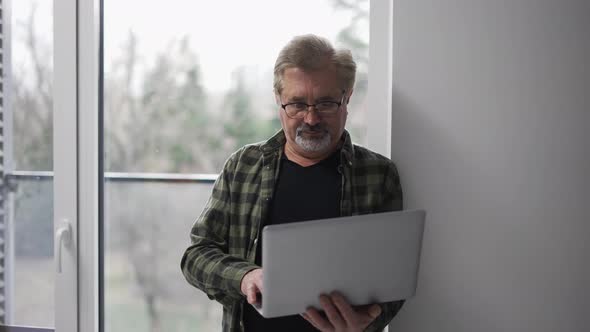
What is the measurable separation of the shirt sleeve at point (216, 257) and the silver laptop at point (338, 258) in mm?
273

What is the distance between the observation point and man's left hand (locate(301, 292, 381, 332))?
1.12 meters

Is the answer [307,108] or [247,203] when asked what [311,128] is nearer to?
[307,108]

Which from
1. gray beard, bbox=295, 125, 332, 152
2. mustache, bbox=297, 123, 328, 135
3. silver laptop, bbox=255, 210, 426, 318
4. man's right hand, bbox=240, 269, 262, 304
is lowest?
man's right hand, bbox=240, 269, 262, 304

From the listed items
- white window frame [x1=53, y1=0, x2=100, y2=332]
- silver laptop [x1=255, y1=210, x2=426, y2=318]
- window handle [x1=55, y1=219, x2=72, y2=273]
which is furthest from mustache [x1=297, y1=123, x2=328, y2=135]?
window handle [x1=55, y1=219, x2=72, y2=273]

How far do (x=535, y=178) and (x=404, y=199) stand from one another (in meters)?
0.42

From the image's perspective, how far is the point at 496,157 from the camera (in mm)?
1541

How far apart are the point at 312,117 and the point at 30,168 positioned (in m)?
1.21

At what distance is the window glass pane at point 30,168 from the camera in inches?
72.9

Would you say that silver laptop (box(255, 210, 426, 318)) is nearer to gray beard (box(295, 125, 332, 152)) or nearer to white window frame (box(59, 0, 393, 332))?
gray beard (box(295, 125, 332, 152))

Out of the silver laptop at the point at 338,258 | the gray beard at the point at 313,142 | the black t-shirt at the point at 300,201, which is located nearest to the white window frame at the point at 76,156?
the black t-shirt at the point at 300,201

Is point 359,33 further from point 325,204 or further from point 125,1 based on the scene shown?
point 125,1

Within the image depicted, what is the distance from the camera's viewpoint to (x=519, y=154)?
153 cm

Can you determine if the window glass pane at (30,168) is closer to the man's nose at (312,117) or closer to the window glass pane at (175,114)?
the window glass pane at (175,114)

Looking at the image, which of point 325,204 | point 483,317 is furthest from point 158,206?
point 483,317
